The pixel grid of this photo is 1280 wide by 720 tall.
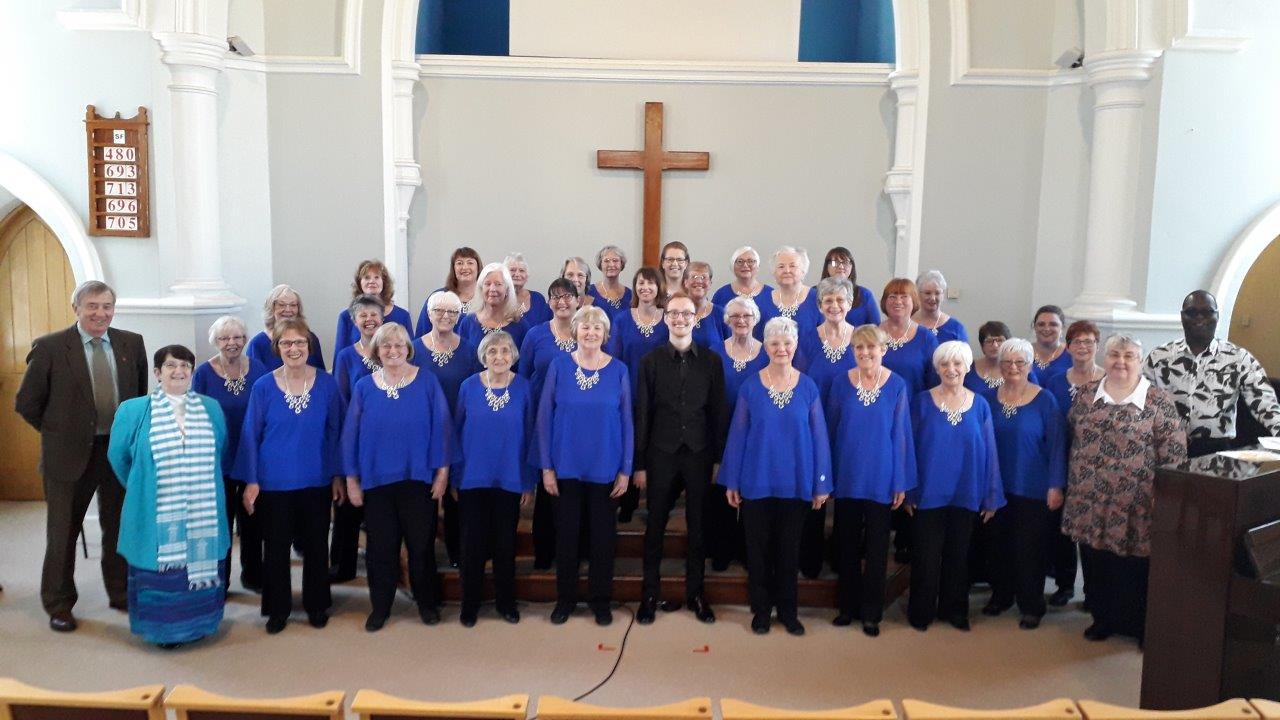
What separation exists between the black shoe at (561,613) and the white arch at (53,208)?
3.38 meters

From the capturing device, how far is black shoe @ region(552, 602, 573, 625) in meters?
4.23

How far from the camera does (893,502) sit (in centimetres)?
416

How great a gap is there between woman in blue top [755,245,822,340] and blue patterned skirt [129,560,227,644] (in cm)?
286

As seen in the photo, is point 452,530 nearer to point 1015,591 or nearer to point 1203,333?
point 1015,591

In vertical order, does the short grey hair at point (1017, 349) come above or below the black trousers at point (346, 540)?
above

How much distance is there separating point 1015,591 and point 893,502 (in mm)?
848

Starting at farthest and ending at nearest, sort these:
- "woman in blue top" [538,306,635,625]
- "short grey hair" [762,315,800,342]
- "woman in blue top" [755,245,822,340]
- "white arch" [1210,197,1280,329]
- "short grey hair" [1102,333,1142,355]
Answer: "white arch" [1210,197,1280,329] < "woman in blue top" [755,245,822,340] < "woman in blue top" [538,306,635,625] < "short grey hair" [762,315,800,342] < "short grey hair" [1102,333,1142,355]

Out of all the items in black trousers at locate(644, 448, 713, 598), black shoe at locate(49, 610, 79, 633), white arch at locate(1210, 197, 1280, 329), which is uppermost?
white arch at locate(1210, 197, 1280, 329)

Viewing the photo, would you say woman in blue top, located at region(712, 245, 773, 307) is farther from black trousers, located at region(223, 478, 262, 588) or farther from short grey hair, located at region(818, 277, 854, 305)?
black trousers, located at region(223, 478, 262, 588)

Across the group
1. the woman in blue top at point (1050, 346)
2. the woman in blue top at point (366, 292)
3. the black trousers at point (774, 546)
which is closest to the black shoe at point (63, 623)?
the woman in blue top at point (366, 292)

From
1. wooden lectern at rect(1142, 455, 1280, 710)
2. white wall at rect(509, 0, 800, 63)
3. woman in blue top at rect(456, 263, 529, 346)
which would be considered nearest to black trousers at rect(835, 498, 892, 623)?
wooden lectern at rect(1142, 455, 1280, 710)

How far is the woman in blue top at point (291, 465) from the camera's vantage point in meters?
3.95

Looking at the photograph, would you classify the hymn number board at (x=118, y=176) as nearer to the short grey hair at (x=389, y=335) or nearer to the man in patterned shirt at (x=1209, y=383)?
the short grey hair at (x=389, y=335)

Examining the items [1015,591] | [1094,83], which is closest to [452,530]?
[1015,591]
